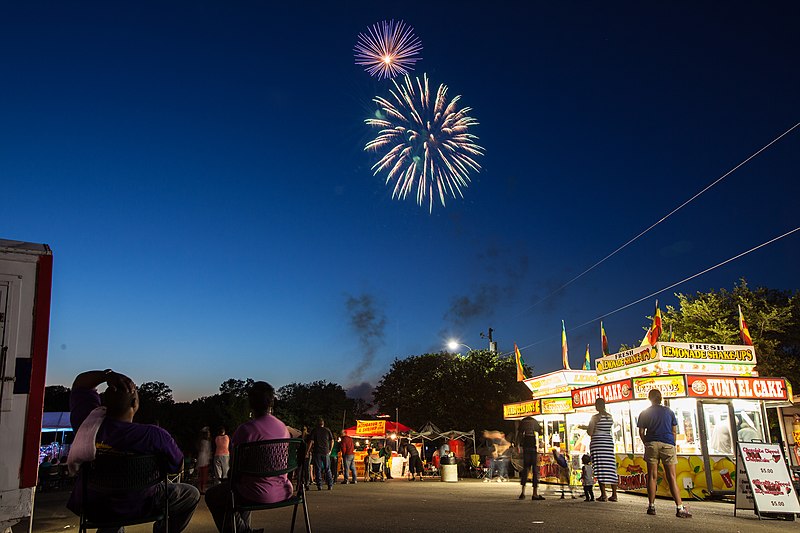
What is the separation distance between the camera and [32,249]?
5.19 meters

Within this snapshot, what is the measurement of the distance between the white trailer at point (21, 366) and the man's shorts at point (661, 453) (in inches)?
340

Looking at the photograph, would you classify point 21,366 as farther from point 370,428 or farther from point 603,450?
point 370,428

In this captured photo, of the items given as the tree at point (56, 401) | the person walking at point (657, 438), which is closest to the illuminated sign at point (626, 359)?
the person walking at point (657, 438)

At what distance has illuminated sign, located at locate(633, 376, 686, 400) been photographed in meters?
14.8

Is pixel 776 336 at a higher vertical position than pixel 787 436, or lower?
higher

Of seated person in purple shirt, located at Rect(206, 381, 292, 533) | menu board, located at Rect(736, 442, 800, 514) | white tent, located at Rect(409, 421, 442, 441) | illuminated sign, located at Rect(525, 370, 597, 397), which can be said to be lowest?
white tent, located at Rect(409, 421, 442, 441)

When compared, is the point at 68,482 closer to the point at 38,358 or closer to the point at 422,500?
the point at 422,500

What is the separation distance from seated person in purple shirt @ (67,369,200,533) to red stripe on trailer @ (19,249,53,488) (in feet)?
2.30

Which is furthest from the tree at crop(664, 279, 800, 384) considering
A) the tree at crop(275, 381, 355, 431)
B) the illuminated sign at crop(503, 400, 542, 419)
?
the tree at crop(275, 381, 355, 431)

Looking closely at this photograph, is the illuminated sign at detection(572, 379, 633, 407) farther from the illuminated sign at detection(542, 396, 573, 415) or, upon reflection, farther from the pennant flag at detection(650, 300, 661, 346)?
the pennant flag at detection(650, 300, 661, 346)

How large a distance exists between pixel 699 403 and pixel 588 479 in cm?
510

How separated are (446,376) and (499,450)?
26.3 meters

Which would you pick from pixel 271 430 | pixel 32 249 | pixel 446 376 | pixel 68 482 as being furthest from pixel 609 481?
pixel 446 376

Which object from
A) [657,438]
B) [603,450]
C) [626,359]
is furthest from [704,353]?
[657,438]
